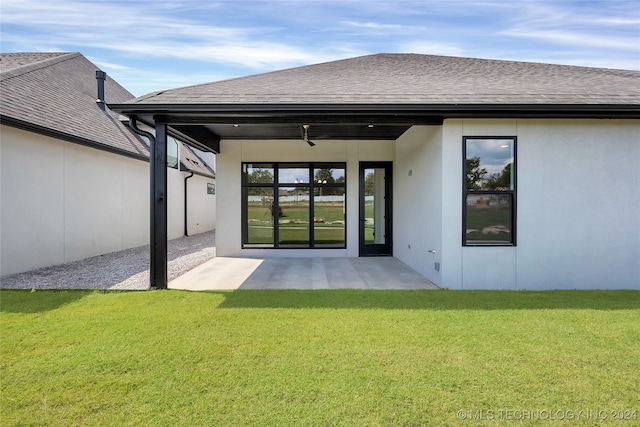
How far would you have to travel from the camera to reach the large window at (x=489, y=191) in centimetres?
522

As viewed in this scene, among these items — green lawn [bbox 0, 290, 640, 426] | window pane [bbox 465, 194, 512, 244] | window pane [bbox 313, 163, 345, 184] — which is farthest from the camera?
window pane [bbox 313, 163, 345, 184]

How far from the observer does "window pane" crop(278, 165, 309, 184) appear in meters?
9.03

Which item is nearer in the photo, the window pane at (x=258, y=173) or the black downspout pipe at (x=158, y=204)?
the black downspout pipe at (x=158, y=204)

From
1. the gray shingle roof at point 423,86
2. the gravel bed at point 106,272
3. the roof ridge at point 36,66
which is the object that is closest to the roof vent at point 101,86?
the roof ridge at point 36,66


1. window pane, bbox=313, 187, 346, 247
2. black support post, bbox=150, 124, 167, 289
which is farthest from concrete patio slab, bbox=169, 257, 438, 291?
window pane, bbox=313, 187, 346, 247

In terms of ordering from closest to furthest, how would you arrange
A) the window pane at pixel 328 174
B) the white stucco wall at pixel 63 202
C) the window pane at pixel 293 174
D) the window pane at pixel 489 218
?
the window pane at pixel 489 218 → the white stucco wall at pixel 63 202 → the window pane at pixel 328 174 → the window pane at pixel 293 174

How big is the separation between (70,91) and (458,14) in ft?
36.2

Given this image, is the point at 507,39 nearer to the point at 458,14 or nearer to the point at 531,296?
the point at 458,14

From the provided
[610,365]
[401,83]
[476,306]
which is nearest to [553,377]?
[610,365]

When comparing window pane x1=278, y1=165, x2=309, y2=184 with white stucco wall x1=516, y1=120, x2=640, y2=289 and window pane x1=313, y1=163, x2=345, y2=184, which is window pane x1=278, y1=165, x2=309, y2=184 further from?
white stucco wall x1=516, y1=120, x2=640, y2=289

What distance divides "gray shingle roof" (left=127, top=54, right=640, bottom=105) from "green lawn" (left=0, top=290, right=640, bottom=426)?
3042 mm

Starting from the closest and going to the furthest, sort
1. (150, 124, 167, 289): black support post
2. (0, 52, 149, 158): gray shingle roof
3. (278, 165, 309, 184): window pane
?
1. (150, 124, 167, 289): black support post
2. (0, 52, 149, 158): gray shingle roof
3. (278, 165, 309, 184): window pane

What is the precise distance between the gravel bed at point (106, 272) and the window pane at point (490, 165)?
576cm

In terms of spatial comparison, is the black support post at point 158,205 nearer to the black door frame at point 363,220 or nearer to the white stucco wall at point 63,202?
the white stucco wall at point 63,202
